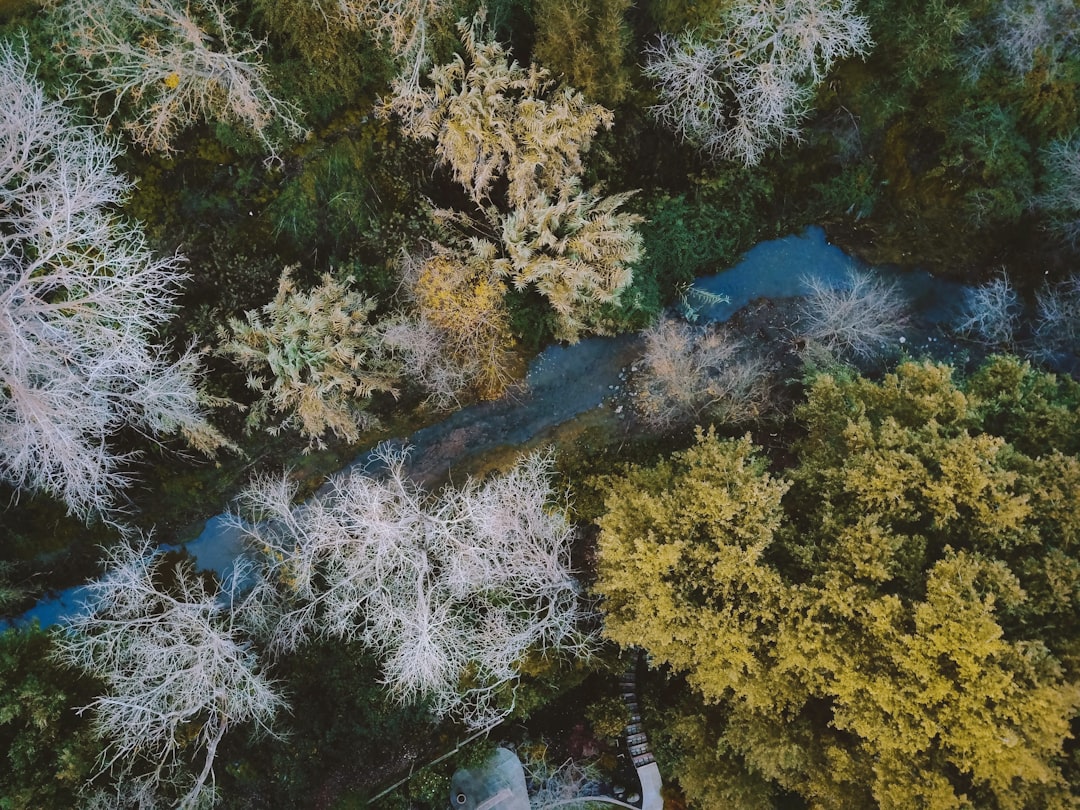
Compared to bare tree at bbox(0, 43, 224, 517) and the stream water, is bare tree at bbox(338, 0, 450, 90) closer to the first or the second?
bare tree at bbox(0, 43, 224, 517)

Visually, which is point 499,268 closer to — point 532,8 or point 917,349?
point 532,8

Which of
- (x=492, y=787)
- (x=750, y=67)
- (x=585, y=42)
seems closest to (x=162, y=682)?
(x=492, y=787)

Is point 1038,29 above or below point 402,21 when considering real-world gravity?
above

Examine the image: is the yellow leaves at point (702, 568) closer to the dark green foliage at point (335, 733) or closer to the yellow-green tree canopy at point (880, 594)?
the yellow-green tree canopy at point (880, 594)

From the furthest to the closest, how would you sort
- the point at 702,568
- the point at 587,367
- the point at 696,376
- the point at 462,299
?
the point at 587,367 → the point at 696,376 → the point at 462,299 → the point at 702,568

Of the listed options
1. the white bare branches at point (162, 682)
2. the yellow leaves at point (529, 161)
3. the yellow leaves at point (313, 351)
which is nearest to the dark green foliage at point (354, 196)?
the yellow leaves at point (529, 161)

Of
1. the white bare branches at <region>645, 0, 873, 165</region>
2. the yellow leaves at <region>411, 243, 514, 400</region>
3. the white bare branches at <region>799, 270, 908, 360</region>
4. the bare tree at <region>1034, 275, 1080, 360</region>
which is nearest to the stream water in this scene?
the white bare branches at <region>799, 270, 908, 360</region>

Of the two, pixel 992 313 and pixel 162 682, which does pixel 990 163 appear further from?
pixel 162 682
